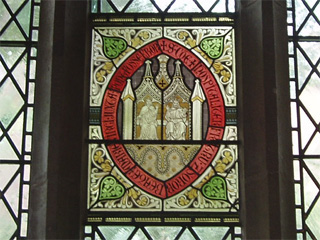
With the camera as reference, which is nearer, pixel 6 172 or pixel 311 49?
pixel 6 172

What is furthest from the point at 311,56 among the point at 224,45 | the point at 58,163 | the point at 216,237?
the point at 58,163

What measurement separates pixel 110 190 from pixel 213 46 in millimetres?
1081

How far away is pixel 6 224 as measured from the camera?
14.3 ft

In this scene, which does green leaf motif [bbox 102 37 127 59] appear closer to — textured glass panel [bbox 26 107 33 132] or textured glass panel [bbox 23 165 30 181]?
textured glass panel [bbox 26 107 33 132]

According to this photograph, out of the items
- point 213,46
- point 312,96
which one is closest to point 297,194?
point 312,96

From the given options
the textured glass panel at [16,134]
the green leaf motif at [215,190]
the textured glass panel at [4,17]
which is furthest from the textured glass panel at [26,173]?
the green leaf motif at [215,190]

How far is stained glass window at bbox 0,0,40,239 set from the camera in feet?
14.4

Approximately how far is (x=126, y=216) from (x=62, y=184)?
1.42 ft

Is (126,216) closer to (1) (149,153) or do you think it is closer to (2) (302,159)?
(1) (149,153)

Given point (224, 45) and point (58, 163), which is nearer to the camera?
point (58, 163)

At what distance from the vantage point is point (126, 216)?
4.40 metres

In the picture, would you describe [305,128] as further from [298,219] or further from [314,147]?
[298,219]

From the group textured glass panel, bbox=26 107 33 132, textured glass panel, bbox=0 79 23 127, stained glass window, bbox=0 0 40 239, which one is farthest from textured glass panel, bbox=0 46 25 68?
textured glass panel, bbox=26 107 33 132

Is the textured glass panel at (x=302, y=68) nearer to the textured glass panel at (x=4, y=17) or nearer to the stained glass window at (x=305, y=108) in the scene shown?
the stained glass window at (x=305, y=108)
